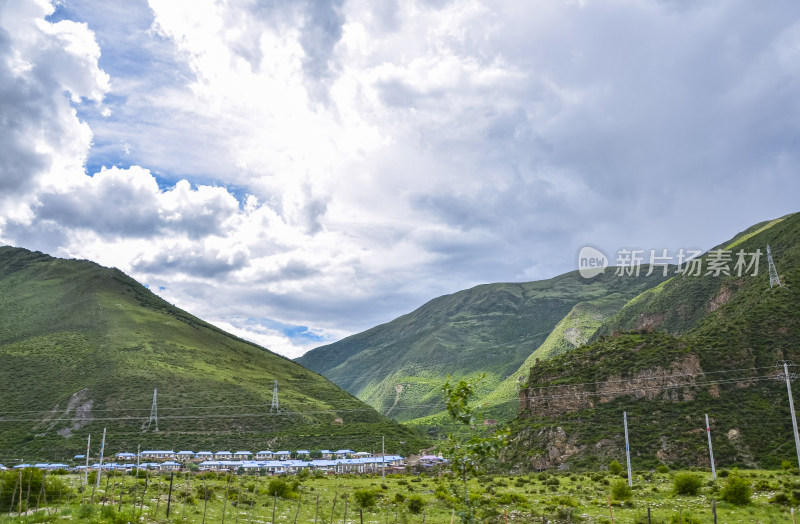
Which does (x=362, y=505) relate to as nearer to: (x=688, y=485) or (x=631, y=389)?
(x=688, y=485)

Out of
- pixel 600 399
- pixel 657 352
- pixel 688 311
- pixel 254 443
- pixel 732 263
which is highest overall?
pixel 732 263

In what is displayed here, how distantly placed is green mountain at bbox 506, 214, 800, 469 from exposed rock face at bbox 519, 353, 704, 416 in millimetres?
162

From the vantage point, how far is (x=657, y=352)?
290 feet

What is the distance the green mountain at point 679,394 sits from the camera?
67.9m

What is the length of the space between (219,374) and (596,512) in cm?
13228

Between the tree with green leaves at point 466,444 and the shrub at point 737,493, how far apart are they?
1139 inches

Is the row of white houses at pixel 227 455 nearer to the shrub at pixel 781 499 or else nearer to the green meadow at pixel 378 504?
the green meadow at pixel 378 504

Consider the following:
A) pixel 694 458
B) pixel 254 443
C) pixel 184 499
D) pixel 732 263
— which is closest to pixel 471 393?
pixel 184 499

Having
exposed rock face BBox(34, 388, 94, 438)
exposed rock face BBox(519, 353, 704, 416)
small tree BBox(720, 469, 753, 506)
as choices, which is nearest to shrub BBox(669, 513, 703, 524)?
small tree BBox(720, 469, 753, 506)

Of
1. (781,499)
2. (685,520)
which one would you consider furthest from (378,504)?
(781,499)

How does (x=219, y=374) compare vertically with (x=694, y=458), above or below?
above

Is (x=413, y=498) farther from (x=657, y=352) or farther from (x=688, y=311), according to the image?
(x=688, y=311)

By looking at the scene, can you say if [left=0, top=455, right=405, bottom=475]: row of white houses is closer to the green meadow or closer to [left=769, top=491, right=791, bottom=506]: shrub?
the green meadow

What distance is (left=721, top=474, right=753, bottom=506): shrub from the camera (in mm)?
32156
